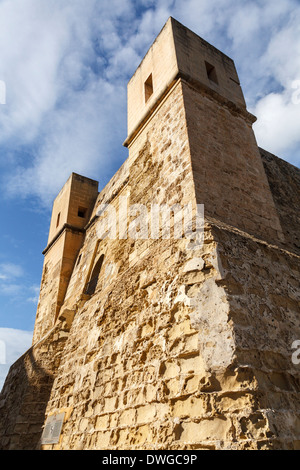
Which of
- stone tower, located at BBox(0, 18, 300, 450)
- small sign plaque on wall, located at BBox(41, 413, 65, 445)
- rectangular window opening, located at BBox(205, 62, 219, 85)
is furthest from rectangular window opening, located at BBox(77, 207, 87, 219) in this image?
small sign plaque on wall, located at BBox(41, 413, 65, 445)

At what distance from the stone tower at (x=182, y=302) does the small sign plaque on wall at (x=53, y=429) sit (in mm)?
30

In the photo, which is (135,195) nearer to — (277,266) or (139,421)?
(277,266)

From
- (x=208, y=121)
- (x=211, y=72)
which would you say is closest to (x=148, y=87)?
(x=211, y=72)

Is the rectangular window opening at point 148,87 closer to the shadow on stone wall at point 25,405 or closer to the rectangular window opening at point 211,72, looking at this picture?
the rectangular window opening at point 211,72

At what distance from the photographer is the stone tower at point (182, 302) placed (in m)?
2.51

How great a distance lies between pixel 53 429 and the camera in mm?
4289

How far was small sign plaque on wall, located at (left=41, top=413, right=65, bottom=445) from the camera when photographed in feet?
13.6

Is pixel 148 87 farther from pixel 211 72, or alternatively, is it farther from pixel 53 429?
pixel 53 429

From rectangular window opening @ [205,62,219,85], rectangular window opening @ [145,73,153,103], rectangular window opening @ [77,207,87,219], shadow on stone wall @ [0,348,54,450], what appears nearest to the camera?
shadow on stone wall @ [0,348,54,450]

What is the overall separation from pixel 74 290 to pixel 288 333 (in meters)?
4.95

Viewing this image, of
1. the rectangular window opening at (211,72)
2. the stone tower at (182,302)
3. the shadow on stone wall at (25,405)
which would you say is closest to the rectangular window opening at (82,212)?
the stone tower at (182,302)

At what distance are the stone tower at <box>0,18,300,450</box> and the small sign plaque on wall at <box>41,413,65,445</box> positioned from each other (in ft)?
0.10

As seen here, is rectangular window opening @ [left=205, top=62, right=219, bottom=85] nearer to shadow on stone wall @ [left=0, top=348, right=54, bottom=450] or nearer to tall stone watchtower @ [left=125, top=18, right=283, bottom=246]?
tall stone watchtower @ [left=125, top=18, right=283, bottom=246]

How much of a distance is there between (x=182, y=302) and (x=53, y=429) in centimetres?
260
